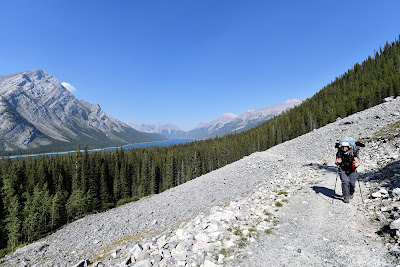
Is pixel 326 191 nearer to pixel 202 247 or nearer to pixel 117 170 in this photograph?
pixel 202 247

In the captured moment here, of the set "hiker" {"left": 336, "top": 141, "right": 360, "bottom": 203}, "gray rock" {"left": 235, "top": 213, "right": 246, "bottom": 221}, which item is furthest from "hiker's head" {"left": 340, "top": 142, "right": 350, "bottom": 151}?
"gray rock" {"left": 235, "top": 213, "right": 246, "bottom": 221}

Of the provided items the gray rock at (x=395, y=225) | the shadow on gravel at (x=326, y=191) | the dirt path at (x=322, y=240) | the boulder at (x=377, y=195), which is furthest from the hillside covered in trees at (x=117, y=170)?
the boulder at (x=377, y=195)

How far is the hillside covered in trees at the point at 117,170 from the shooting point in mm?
45375

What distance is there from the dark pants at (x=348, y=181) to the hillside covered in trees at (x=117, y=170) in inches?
2266

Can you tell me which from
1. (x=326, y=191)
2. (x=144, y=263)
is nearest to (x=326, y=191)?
(x=326, y=191)

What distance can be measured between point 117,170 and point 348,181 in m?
80.1

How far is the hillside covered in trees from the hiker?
189 feet

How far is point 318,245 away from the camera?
5.80 meters

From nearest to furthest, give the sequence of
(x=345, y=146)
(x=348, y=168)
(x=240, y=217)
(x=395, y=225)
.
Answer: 1. (x=395, y=225)
2. (x=240, y=217)
3. (x=348, y=168)
4. (x=345, y=146)

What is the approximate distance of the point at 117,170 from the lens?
75125 millimetres

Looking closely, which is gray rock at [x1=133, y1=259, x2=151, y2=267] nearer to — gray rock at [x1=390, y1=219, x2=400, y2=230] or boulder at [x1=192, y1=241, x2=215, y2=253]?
boulder at [x1=192, y1=241, x2=215, y2=253]

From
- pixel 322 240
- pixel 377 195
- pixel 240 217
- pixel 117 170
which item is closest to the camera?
pixel 322 240

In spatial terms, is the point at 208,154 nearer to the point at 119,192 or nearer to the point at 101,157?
the point at 119,192

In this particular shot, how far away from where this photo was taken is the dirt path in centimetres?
498
